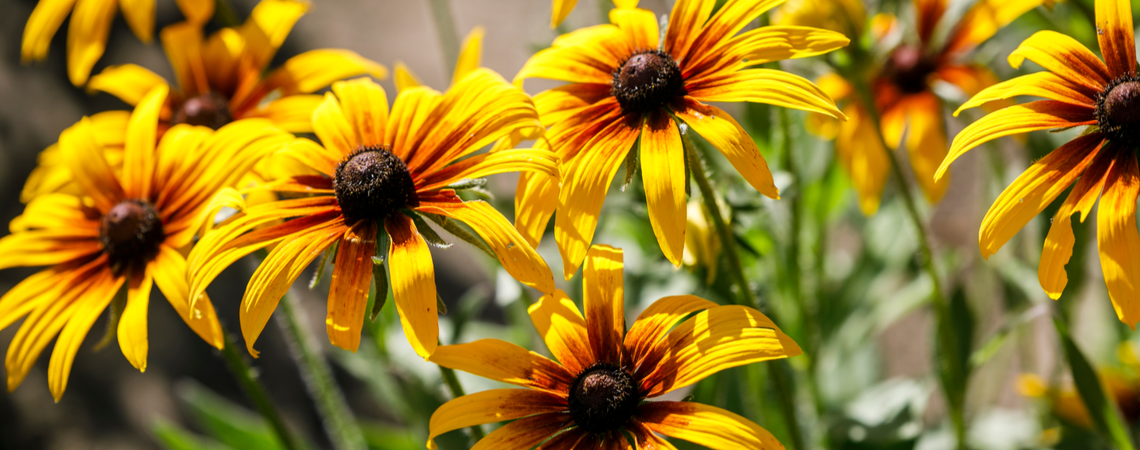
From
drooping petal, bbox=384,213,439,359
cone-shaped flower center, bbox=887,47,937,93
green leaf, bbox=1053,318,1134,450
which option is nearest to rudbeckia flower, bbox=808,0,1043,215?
cone-shaped flower center, bbox=887,47,937,93

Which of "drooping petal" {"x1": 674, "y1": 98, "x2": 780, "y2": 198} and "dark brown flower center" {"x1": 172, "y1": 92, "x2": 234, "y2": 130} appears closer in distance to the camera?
"drooping petal" {"x1": 674, "y1": 98, "x2": 780, "y2": 198}

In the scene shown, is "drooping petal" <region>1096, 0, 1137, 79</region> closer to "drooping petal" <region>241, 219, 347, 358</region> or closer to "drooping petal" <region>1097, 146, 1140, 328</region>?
"drooping petal" <region>1097, 146, 1140, 328</region>

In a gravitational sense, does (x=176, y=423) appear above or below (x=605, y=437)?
above

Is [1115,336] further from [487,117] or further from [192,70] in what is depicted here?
[192,70]

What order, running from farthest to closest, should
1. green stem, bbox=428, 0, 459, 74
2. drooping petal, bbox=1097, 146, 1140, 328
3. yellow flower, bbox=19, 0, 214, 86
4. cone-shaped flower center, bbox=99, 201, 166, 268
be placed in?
green stem, bbox=428, 0, 459, 74
yellow flower, bbox=19, 0, 214, 86
cone-shaped flower center, bbox=99, 201, 166, 268
drooping petal, bbox=1097, 146, 1140, 328

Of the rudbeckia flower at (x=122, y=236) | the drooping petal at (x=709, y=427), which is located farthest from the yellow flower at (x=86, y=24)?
the drooping petal at (x=709, y=427)

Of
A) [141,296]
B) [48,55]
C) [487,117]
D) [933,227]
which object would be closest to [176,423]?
[48,55]

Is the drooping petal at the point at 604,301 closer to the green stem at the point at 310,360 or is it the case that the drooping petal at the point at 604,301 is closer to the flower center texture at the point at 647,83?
the flower center texture at the point at 647,83

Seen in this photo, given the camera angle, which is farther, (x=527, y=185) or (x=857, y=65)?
(x=857, y=65)
